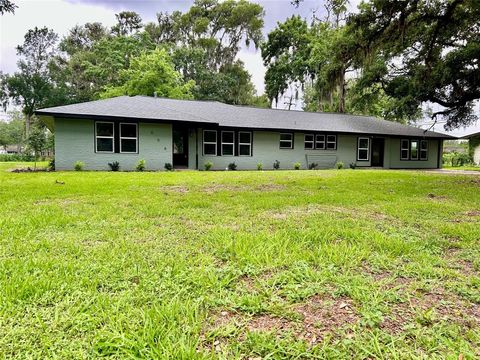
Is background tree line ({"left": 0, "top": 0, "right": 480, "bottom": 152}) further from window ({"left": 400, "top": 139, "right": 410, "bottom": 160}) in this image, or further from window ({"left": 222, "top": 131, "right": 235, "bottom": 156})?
window ({"left": 222, "top": 131, "right": 235, "bottom": 156})

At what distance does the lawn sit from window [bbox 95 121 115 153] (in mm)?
9533

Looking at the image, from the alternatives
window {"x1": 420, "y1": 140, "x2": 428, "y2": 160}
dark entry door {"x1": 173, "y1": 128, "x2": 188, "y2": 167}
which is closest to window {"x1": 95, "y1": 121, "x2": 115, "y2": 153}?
dark entry door {"x1": 173, "y1": 128, "x2": 188, "y2": 167}

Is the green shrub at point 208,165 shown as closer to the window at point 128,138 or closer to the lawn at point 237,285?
the window at point 128,138

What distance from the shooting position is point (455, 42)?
11.6 meters

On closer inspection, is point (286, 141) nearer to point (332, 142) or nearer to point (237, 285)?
point (332, 142)

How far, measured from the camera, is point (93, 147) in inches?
526

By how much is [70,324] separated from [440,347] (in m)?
2.13

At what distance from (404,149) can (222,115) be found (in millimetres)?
12903

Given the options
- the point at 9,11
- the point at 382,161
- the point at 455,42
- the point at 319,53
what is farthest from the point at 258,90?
the point at 9,11

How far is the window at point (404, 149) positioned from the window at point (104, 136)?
716 inches

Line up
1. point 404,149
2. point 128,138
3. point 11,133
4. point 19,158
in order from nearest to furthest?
point 128,138 → point 404,149 → point 19,158 → point 11,133

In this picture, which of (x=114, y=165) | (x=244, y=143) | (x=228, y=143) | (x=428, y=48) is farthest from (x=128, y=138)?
(x=428, y=48)

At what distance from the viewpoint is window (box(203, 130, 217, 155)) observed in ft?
51.9

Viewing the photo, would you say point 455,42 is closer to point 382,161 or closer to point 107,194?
point 382,161
